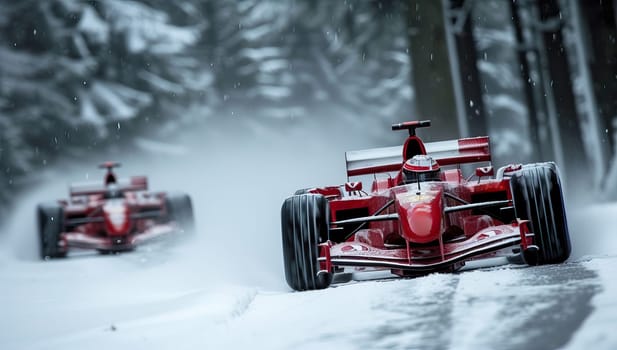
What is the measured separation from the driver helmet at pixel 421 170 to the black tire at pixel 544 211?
0.91 metres

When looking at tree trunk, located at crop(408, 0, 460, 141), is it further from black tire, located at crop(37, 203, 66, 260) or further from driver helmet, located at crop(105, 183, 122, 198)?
black tire, located at crop(37, 203, 66, 260)

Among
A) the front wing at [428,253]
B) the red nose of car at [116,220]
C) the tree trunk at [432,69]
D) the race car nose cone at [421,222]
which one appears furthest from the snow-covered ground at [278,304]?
the tree trunk at [432,69]

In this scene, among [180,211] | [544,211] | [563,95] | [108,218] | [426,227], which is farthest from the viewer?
[563,95]

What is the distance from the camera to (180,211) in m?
15.8

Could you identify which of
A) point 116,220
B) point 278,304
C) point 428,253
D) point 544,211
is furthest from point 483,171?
point 116,220

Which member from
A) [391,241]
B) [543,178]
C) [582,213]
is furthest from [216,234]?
[543,178]

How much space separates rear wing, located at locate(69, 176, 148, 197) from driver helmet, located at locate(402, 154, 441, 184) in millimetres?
8603

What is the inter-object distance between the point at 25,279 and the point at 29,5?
1032 inches

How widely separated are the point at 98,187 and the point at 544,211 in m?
10.6

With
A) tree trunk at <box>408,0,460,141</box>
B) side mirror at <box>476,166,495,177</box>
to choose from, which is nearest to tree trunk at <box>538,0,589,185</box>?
tree trunk at <box>408,0,460,141</box>

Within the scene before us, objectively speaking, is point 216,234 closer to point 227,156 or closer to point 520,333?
point 520,333

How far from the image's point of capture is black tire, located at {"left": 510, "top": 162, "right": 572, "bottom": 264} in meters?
7.29

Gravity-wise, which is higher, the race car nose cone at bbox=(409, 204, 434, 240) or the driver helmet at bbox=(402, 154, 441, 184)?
the driver helmet at bbox=(402, 154, 441, 184)

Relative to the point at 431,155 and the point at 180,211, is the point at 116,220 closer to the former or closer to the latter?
the point at 180,211
